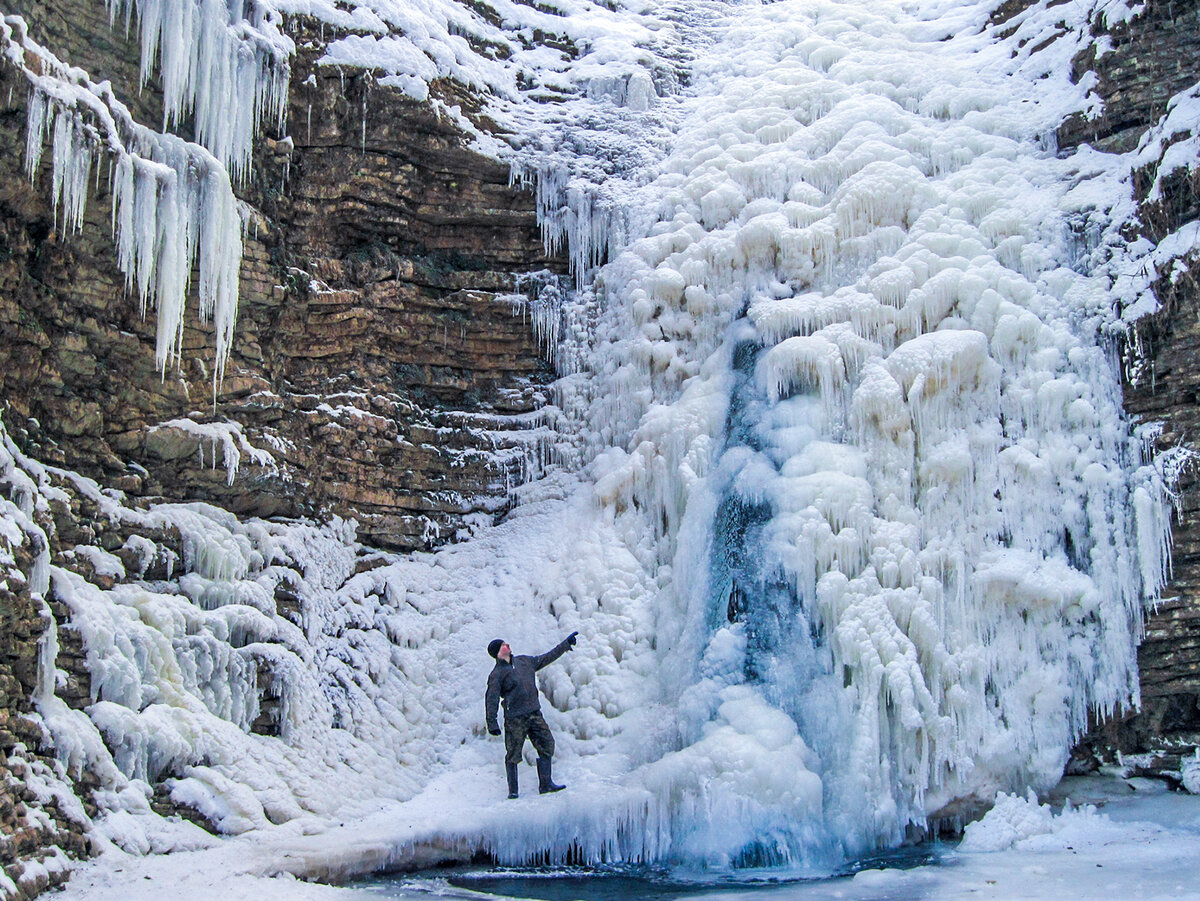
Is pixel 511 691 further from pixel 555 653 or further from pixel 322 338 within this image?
pixel 322 338

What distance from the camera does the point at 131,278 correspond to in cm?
777

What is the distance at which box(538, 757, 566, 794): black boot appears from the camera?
24.6 feet

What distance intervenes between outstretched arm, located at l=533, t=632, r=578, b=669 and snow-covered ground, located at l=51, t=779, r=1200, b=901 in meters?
0.98

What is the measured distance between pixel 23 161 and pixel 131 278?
1.08 m

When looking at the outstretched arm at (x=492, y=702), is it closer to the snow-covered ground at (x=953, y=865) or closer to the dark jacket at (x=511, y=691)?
the dark jacket at (x=511, y=691)

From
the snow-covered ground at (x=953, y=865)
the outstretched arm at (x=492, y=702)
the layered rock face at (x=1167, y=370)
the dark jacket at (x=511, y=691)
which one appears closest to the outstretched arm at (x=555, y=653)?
the dark jacket at (x=511, y=691)

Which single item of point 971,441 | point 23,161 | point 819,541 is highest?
point 23,161

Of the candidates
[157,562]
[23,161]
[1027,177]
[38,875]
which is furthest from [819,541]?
[23,161]

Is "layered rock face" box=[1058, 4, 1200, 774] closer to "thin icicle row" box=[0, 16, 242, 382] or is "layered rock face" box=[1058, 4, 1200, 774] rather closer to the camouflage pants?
the camouflage pants

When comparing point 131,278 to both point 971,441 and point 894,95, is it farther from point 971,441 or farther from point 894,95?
point 894,95

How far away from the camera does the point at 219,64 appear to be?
8.56 metres

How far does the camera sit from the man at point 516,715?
754cm

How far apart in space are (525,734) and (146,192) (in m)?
4.76

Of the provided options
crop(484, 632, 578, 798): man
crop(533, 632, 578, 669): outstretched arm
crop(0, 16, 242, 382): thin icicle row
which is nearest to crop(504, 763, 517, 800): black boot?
crop(484, 632, 578, 798): man
